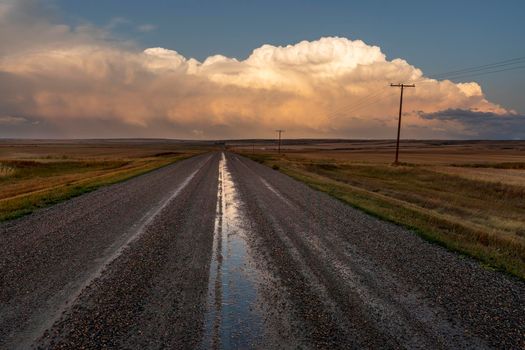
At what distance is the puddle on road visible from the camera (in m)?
4.71

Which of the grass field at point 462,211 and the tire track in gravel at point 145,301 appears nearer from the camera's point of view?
the tire track in gravel at point 145,301

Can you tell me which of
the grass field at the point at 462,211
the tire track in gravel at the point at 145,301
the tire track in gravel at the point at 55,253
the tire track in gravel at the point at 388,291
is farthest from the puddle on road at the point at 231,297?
the grass field at the point at 462,211

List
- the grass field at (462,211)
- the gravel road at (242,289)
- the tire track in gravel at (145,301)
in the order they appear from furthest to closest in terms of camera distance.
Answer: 1. the grass field at (462,211)
2. the gravel road at (242,289)
3. the tire track in gravel at (145,301)

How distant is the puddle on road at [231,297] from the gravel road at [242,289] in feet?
0.08

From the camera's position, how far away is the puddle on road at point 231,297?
471cm

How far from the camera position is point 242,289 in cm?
641

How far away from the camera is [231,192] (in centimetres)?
1908

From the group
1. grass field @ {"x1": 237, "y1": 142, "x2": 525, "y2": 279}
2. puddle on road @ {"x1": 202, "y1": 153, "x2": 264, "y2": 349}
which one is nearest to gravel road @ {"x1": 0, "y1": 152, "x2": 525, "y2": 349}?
puddle on road @ {"x1": 202, "y1": 153, "x2": 264, "y2": 349}

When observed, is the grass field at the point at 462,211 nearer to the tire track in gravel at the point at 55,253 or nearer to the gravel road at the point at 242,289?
the gravel road at the point at 242,289

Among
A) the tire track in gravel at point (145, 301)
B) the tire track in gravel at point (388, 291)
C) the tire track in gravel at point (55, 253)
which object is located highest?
the tire track in gravel at point (388, 291)

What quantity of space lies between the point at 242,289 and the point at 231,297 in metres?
0.40

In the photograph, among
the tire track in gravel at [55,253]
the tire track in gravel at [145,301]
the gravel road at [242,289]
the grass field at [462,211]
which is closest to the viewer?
the tire track in gravel at [145,301]

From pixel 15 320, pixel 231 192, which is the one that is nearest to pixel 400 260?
pixel 15 320

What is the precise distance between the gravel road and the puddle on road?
0.02 metres
